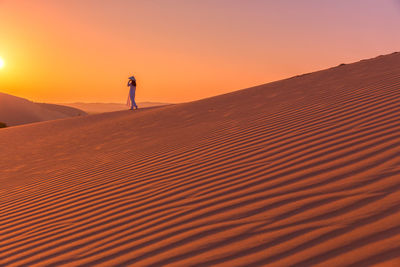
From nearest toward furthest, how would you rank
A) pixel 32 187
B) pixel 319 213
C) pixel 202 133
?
pixel 319 213
pixel 32 187
pixel 202 133

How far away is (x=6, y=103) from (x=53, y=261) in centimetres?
6709

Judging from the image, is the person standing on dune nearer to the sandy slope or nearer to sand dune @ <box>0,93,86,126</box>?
the sandy slope

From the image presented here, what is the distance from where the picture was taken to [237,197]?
10.1 feet

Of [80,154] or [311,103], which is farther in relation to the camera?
[80,154]

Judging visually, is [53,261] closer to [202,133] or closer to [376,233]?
[376,233]

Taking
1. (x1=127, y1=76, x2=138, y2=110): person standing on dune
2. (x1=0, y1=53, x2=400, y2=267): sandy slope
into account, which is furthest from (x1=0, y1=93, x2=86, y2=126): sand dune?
(x1=0, y1=53, x2=400, y2=267): sandy slope

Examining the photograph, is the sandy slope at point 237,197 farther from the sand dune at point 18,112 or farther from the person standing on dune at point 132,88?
the sand dune at point 18,112

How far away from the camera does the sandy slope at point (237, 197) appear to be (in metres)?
2.24

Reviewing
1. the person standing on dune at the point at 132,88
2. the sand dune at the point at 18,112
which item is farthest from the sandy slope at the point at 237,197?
the sand dune at the point at 18,112

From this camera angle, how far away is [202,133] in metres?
6.24

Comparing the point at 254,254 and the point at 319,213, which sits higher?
the point at 319,213

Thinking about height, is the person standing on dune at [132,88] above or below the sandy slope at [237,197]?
above

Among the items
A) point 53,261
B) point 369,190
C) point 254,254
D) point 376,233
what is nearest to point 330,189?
point 369,190

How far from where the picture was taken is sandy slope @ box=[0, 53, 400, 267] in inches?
88.4
